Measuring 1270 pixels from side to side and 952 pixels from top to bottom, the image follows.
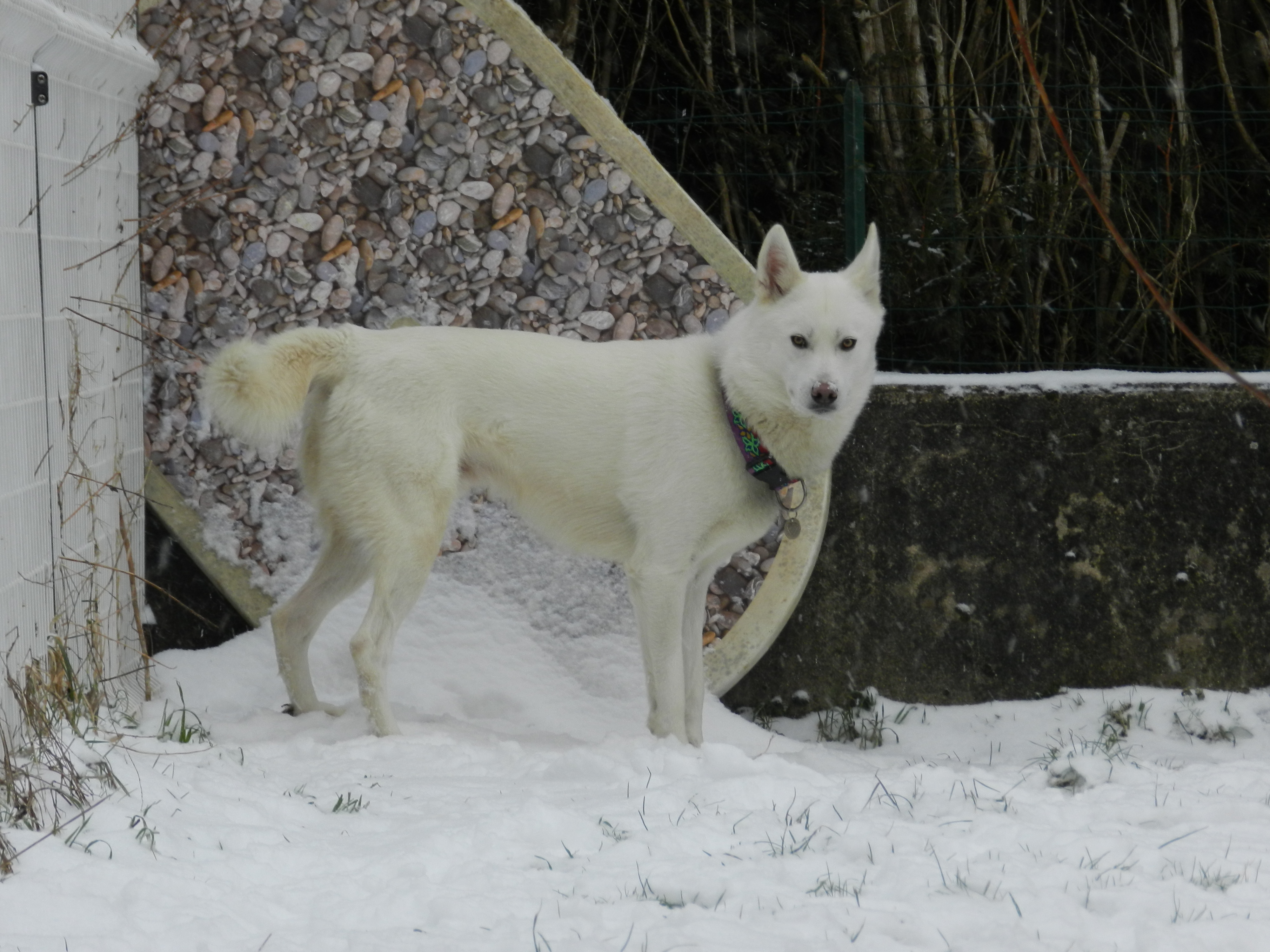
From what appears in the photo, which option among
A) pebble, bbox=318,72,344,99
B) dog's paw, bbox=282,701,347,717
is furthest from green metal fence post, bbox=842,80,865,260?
dog's paw, bbox=282,701,347,717

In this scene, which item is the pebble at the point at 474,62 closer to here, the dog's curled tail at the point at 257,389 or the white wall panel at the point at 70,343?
the white wall panel at the point at 70,343

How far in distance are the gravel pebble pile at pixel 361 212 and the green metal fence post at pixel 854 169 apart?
0.77 m

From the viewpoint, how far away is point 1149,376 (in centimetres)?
516

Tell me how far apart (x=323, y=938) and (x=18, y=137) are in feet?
7.50

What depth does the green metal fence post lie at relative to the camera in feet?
17.5

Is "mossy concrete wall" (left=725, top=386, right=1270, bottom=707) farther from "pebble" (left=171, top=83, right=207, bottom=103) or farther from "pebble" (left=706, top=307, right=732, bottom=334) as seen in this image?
"pebble" (left=171, top=83, right=207, bottom=103)

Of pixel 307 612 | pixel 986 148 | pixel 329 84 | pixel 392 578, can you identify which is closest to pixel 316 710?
pixel 307 612

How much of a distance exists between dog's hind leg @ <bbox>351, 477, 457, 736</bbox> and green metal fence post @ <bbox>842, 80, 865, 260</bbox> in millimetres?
2288

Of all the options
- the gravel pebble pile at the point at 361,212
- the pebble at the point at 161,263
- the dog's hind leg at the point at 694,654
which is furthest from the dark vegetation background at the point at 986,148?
the pebble at the point at 161,263

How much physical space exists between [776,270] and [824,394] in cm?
47

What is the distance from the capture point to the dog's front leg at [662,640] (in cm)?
389

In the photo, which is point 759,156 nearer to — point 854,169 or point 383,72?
point 854,169

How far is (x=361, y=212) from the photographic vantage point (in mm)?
4867

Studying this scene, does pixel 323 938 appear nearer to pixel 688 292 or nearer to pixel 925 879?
pixel 925 879
